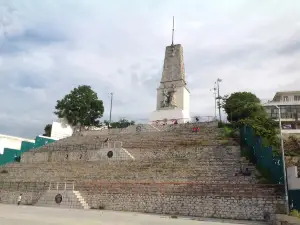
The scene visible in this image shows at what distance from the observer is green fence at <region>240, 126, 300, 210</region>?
13.8m

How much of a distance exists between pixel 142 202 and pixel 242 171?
590 cm

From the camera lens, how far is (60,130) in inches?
1688

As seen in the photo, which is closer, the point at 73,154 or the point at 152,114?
the point at 73,154

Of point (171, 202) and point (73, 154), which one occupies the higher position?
point (73, 154)

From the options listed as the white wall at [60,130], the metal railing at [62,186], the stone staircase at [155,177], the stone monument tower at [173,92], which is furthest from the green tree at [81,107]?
the metal railing at [62,186]

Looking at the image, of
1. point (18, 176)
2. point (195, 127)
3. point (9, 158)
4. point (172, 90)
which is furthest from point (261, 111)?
point (9, 158)

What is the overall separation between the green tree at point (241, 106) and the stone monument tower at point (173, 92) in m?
4.75

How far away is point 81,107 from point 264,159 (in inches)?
1212

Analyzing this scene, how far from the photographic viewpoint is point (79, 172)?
2183 cm

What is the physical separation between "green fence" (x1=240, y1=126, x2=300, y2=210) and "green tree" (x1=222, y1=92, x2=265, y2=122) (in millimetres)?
9144

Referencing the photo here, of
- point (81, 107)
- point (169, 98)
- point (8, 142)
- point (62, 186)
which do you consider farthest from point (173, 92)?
point (62, 186)

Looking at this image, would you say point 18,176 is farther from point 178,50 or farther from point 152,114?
point 178,50

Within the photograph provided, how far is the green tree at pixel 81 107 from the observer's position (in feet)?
143

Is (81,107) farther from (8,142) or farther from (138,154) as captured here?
(138,154)
